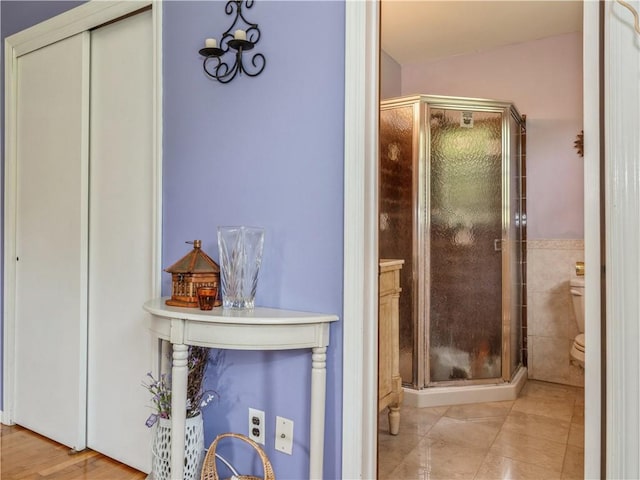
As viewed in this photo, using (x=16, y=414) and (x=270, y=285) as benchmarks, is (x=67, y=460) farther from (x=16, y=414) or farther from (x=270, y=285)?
(x=270, y=285)

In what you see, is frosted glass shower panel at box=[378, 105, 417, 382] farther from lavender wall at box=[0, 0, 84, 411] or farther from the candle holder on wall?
lavender wall at box=[0, 0, 84, 411]

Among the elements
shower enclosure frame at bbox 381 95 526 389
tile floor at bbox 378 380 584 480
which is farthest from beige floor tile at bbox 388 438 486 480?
shower enclosure frame at bbox 381 95 526 389

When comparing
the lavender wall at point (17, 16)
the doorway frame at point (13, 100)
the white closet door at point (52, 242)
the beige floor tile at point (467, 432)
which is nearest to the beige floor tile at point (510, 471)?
the beige floor tile at point (467, 432)

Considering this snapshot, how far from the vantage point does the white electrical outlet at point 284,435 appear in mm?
1567

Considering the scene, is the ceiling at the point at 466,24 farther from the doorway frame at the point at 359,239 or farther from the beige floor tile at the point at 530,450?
the beige floor tile at the point at 530,450

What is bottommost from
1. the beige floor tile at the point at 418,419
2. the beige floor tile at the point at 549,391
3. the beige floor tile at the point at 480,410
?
the beige floor tile at the point at 418,419

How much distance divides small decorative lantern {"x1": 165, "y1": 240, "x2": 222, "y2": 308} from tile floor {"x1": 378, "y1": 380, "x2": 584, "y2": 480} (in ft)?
3.84

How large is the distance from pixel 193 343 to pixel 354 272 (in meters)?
0.54

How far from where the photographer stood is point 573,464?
2076 millimetres

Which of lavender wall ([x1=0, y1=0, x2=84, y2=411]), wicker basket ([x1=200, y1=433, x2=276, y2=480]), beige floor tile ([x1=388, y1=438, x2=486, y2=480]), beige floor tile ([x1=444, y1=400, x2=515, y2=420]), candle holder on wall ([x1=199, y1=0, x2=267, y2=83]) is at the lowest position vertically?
beige floor tile ([x1=388, y1=438, x2=486, y2=480])

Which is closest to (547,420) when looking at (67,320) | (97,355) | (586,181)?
(586,181)

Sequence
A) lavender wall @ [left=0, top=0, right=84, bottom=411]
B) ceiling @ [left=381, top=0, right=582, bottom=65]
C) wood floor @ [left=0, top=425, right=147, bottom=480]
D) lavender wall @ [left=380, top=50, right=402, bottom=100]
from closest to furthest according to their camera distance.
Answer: wood floor @ [left=0, top=425, right=147, bottom=480] < lavender wall @ [left=0, top=0, right=84, bottom=411] < ceiling @ [left=381, top=0, right=582, bottom=65] < lavender wall @ [left=380, top=50, right=402, bottom=100]

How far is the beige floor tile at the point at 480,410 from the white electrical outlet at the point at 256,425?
1.46 m

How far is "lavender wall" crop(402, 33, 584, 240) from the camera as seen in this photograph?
3.20 metres
